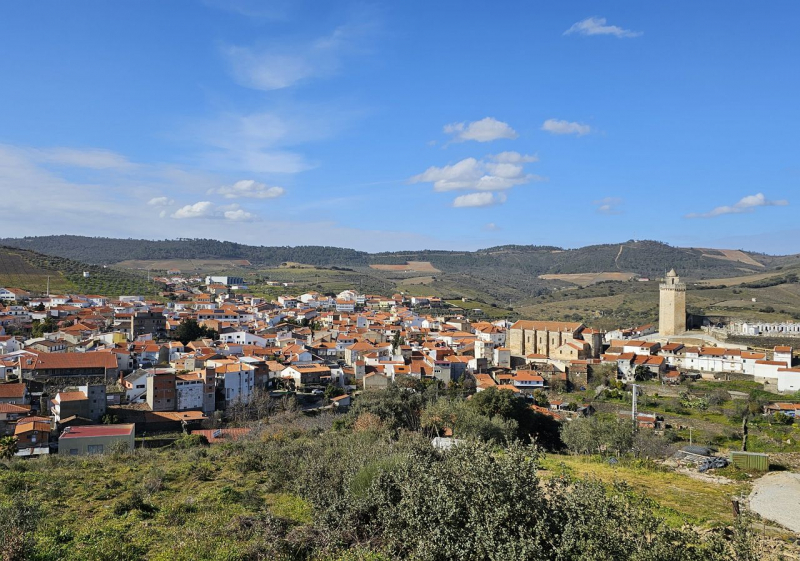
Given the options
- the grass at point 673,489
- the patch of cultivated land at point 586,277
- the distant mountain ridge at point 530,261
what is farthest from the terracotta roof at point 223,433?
the distant mountain ridge at point 530,261

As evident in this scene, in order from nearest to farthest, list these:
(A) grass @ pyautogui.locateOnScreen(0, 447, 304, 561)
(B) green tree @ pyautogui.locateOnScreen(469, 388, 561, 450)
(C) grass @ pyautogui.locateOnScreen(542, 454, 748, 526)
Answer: (A) grass @ pyautogui.locateOnScreen(0, 447, 304, 561) → (C) grass @ pyautogui.locateOnScreen(542, 454, 748, 526) → (B) green tree @ pyautogui.locateOnScreen(469, 388, 561, 450)

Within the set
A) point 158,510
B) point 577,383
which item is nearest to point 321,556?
point 158,510

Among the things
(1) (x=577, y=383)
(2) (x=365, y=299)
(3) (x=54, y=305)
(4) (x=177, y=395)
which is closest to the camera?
(4) (x=177, y=395)

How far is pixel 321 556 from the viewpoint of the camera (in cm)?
845

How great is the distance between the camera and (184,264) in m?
154

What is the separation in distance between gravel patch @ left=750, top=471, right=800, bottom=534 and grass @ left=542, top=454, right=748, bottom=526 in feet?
1.75

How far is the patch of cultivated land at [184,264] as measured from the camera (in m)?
144

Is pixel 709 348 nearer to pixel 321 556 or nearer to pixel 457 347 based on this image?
pixel 457 347

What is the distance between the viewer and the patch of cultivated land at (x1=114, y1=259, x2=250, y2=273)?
14388cm

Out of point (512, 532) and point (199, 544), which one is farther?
point (199, 544)

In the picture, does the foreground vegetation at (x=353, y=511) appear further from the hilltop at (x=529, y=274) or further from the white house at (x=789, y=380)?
the hilltop at (x=529, y=274)

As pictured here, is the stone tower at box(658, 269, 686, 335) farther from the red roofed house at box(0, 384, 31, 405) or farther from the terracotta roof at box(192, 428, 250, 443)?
the red roofed house at box(0, 384, 31, 405)

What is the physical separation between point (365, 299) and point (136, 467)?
71664 mm

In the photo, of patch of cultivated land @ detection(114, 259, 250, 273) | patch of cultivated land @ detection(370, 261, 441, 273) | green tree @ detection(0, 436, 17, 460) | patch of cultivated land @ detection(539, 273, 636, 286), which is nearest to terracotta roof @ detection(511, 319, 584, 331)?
green tree @ detection(0, 436, 17, 460)
